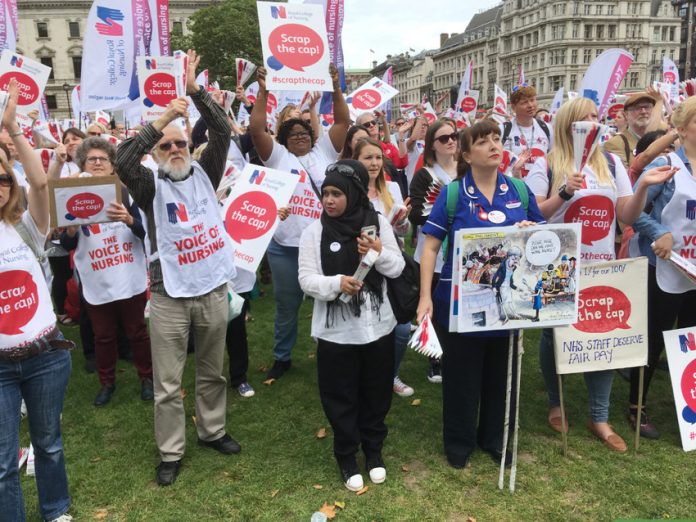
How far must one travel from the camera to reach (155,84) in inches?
178

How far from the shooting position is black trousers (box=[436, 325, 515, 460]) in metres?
3.24

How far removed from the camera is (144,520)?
299 cm

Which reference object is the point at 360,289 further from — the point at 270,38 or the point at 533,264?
the point at 270,38

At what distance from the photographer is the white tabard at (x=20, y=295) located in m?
2.37

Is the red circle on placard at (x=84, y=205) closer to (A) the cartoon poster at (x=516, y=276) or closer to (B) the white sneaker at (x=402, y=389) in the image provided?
(A) the cartoon poster at (x=516, y=276)

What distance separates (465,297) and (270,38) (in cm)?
288

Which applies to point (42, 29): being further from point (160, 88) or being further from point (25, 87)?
point (160, 88)

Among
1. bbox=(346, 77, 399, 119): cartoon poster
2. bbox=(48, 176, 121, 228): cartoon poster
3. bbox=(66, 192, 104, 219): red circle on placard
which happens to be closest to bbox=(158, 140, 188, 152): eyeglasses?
bbox=(48, 176, 121, 228): cartoon poster

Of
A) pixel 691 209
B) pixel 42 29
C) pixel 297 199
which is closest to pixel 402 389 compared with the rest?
pixel 297 199

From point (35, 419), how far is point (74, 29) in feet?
251

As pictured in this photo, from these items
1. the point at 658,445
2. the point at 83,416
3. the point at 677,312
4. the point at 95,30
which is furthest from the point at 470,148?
the point at 95,30

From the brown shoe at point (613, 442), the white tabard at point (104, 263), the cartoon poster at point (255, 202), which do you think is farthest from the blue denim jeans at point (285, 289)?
the brown shoe at point (613, 442)

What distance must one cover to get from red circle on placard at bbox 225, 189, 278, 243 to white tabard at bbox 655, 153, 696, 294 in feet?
9.38

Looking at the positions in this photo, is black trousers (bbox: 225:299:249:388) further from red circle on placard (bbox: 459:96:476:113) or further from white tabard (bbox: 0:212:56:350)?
red circle on placard (bbox: 459:96:476:113)
